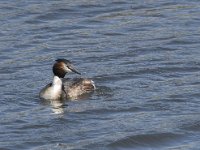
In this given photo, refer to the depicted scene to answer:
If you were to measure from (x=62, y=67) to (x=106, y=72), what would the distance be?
1196mm

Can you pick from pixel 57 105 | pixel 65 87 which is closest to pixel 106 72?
pixel 65 87

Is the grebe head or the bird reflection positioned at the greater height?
the grebe head

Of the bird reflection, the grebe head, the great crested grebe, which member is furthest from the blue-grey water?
the grebe head

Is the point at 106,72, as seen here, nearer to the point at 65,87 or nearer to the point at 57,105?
the point at 65,87

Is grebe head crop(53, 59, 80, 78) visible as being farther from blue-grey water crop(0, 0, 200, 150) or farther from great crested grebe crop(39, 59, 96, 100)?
blue-grey water crop(0, 0, 200, 150)

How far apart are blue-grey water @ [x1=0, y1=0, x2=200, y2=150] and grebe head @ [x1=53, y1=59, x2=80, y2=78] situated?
54cm

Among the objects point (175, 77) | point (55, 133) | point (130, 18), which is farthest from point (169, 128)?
point (130, 18)

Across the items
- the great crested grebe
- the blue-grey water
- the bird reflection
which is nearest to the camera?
the blue-grey water

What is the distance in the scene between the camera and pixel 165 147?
1661cm

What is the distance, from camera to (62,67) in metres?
20.1

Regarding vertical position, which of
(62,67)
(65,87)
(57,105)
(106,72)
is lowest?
(57,105)

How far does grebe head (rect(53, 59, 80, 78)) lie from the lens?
20.0 meters

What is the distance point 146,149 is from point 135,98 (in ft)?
8.71

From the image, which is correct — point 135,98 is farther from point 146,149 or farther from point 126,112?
point 146,149
